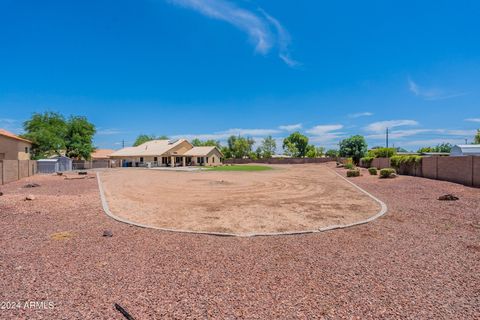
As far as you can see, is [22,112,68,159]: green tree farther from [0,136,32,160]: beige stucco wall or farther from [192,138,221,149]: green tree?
[192,138,221,149]: green tree

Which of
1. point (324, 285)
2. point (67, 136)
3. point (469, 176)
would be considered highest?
point (67, 136)

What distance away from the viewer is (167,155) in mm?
54250

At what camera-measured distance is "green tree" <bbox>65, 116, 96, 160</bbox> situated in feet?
170

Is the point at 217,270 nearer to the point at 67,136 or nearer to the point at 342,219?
the point at 342,219

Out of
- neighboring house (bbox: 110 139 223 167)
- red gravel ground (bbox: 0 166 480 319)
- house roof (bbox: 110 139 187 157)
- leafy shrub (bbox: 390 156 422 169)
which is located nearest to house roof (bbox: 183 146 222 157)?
neighboring house (bbox: 110 139 223 167)

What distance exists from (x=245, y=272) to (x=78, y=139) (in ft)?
190

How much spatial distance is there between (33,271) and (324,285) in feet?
17.6

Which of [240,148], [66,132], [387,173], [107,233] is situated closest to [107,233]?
[107,233]

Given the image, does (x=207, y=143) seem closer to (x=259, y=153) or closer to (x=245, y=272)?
(x=259, y=153)

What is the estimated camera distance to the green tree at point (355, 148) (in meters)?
→ 61.9

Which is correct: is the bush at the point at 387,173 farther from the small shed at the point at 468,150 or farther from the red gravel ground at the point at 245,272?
the small shed at the point at 468,150

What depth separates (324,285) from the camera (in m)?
4.33

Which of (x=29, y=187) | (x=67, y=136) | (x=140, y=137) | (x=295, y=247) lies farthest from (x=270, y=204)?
(x=140, y=137)

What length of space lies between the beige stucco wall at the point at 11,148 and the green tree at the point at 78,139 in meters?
15.3
